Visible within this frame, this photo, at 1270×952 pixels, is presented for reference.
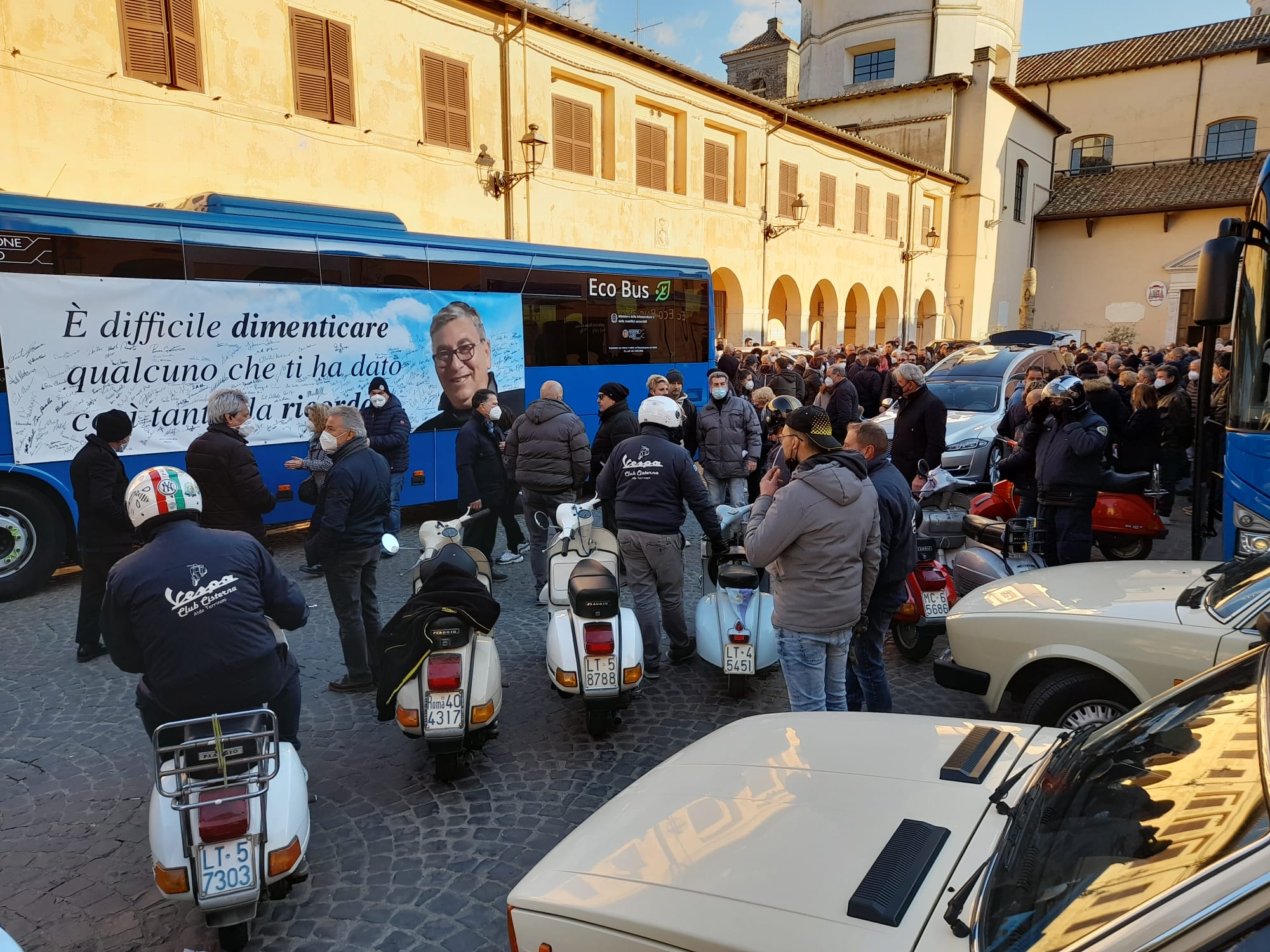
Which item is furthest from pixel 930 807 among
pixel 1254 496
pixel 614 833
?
pixel 1254 496

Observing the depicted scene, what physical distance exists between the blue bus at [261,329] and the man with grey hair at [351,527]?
377cm

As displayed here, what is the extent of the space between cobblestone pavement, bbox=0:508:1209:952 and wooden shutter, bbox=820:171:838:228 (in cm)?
2405

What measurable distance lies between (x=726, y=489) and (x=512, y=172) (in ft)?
37.6

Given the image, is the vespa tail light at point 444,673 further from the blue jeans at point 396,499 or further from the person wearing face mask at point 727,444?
the person wearing face mask at point 727,444

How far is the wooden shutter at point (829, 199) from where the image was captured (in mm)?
27219

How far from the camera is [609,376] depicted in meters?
12.3

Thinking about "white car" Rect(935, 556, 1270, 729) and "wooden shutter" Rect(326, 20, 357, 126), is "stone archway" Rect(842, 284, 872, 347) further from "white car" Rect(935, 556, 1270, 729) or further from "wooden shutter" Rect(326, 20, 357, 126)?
"white car" Rect(935, 556, 1270, 729)

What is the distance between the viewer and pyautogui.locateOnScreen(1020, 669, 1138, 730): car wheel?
13.0 ft

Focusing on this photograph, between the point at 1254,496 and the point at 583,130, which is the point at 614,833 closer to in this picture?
the point at 1254,496

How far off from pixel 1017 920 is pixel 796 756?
36.2 inches

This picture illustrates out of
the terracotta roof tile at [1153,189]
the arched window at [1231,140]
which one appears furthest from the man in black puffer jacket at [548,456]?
the arched window at [1231,140]

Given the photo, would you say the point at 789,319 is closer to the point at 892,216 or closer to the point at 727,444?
the point at 892,216

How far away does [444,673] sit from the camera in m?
4.09

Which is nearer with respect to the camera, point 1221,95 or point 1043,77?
point 1221,95
